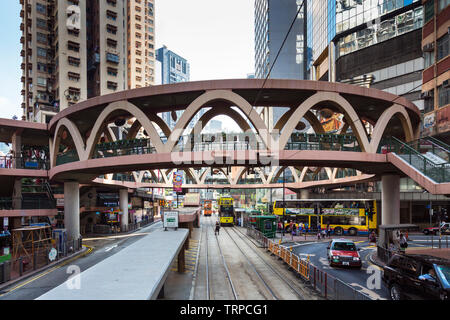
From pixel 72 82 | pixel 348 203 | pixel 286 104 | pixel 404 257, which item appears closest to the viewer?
pixel 404 257

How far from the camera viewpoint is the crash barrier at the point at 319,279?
12248 millimetres

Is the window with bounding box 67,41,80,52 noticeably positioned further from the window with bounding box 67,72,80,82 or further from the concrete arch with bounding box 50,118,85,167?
the concrete arch with bounding box 50,118,85,167

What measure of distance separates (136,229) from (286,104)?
34965mm

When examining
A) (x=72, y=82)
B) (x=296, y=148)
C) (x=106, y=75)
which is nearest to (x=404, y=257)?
(x=296, y=148)

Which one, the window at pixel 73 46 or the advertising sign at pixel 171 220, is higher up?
the window at pixel 73 46

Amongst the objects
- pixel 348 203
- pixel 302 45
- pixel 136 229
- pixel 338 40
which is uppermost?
pixel 302 45

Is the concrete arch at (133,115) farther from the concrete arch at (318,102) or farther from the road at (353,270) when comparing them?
the road at (353,270)

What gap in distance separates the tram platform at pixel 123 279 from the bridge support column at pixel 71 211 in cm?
2110

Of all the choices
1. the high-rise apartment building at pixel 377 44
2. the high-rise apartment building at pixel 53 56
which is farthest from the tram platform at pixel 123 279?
the high-rise apartment building at pixel 53 56

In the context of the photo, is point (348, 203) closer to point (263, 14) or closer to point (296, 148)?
point (296, 148)

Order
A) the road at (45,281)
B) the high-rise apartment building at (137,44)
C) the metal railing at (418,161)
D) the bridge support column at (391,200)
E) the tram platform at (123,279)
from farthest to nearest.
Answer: the high-rise apartment building at (137,44) → the bridge support column at (391,200) → the metal railing at (418,161) → the road at (45,281) → the tram platform at (123,279)

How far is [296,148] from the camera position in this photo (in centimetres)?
2175

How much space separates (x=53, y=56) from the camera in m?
64.7
